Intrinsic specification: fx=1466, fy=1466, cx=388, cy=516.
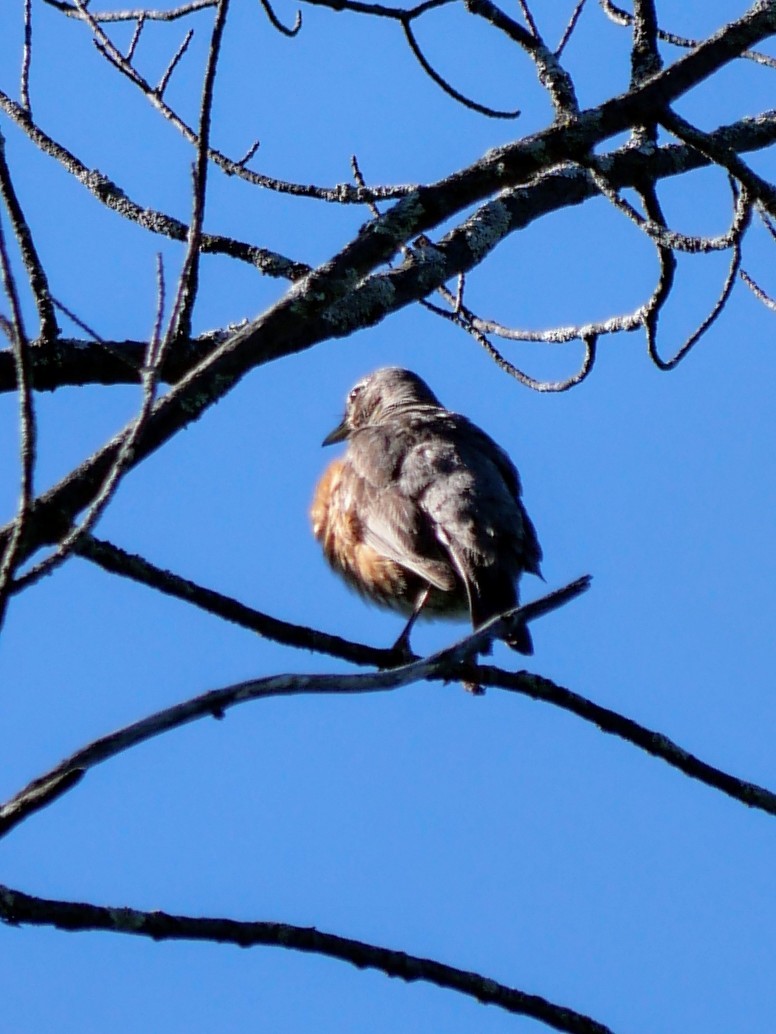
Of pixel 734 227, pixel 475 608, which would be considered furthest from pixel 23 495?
pixel 475 608

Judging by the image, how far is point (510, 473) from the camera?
5.96m

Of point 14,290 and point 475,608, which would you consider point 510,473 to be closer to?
point 475,608

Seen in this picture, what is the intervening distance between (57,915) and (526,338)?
2.85 m

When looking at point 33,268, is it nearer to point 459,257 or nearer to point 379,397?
point 459,257

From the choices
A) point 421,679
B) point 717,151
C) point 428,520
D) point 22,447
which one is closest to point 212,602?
point 421,679

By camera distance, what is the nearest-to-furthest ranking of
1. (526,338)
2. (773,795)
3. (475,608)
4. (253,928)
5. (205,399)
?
(253,928)
(205,399)
(773,795)
(526,338)
(475,608)

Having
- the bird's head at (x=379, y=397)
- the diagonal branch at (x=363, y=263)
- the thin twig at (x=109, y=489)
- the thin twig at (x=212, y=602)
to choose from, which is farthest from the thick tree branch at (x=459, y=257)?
the bird's head at (x=379, y=397)

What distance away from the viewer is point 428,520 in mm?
5426

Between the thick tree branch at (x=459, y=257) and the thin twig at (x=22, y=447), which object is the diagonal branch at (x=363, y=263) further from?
the thin twig at (x=22, y=447)

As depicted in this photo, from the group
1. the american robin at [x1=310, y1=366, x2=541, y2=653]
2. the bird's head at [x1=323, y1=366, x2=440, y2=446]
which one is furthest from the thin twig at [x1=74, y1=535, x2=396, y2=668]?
the bird's head at [x1=323, y1=366, x2=440, y2=446]

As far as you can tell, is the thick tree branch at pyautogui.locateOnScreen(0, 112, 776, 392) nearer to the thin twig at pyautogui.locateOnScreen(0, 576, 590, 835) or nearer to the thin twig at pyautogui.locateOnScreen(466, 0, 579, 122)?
the thin twig at pyautogui.locateOnScreen(466, 0, 579, 122)

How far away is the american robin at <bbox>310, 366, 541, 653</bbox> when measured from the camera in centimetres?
512

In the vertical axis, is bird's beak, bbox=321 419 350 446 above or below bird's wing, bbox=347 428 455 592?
above

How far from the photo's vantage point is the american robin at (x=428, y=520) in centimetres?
512
